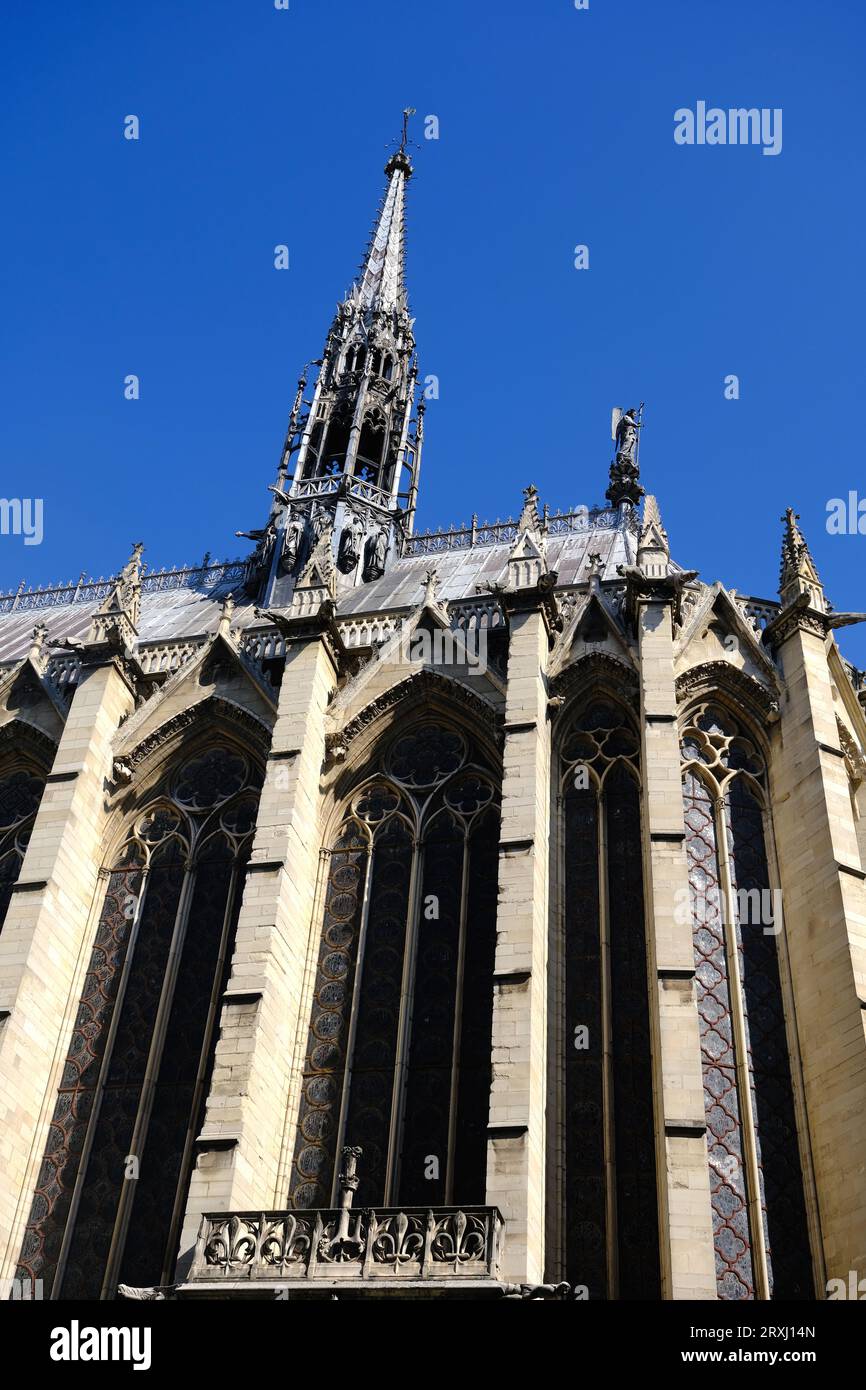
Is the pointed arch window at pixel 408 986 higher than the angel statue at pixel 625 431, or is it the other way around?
the angel statue at pixel 625 431

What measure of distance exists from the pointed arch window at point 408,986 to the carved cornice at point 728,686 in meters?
3.49

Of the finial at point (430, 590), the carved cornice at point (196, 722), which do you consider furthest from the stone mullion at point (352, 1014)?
the finial at point (430, 590)

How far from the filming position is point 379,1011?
1914cm

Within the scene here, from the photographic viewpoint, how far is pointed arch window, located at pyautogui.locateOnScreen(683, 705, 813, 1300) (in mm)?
16125

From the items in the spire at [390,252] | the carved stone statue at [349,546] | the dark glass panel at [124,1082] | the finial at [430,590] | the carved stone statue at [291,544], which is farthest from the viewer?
the spire at [390,252]

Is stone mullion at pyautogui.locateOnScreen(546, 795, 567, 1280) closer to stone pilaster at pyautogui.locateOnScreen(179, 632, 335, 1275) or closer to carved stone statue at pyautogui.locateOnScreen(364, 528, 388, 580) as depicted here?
stone pilaster at pyautogui.locateOnScreen(179, 632, 335, 1275)

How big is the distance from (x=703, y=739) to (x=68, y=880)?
10184 mm

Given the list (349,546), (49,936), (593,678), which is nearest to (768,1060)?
(593,678)

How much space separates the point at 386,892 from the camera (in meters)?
20.5

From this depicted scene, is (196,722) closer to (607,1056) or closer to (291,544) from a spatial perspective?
(291,544)

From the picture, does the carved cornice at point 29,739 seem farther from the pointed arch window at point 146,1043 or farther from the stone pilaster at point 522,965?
the stone pilaster at point 522,965

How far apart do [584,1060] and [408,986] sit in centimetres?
280

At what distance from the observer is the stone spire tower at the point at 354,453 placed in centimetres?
3120
